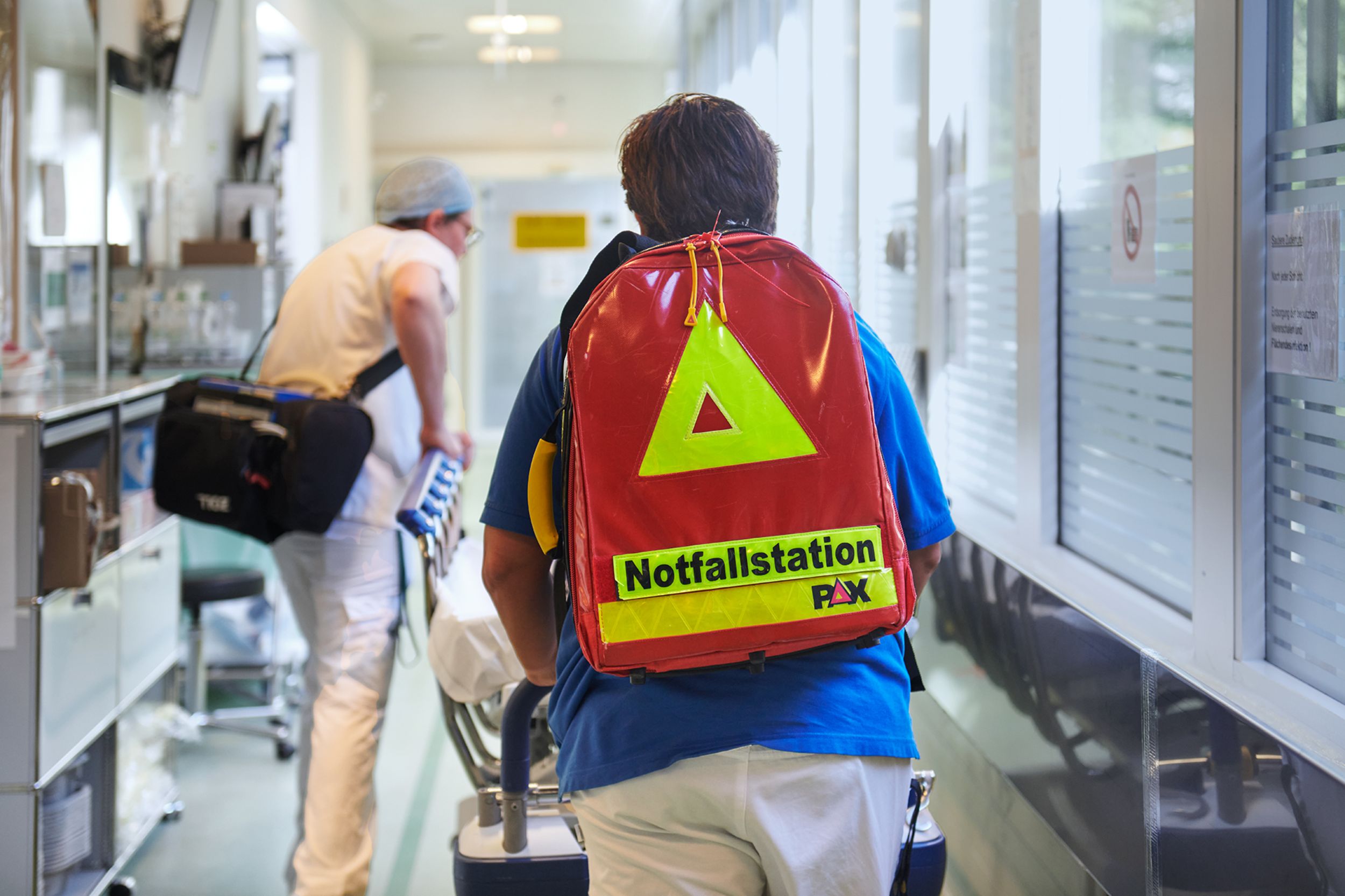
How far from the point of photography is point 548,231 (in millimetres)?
10625

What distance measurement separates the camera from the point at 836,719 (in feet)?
4.16

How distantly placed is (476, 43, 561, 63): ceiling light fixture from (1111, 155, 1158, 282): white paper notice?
790 cm

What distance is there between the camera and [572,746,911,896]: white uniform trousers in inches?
49.4

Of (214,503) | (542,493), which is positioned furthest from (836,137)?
(542,493)

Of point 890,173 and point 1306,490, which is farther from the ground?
point 890,173

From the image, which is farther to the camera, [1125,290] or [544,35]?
[544,35]

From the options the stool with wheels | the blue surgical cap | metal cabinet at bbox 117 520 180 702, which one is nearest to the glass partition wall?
the blue surgical cap

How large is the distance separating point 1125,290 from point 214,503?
1.85m

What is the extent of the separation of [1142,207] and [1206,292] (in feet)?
1.29

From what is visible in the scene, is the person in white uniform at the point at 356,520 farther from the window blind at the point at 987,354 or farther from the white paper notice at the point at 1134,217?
the white paper notice at the point at 1134,217

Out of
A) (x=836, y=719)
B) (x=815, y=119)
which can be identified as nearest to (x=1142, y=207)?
(x=836, y=719)

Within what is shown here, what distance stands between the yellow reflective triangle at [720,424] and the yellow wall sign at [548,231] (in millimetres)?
9623

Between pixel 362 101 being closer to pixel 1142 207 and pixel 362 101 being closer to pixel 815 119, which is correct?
pixel 815 119

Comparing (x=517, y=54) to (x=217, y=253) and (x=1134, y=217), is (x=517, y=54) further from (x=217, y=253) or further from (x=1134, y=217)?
(x=1134, y=217)
